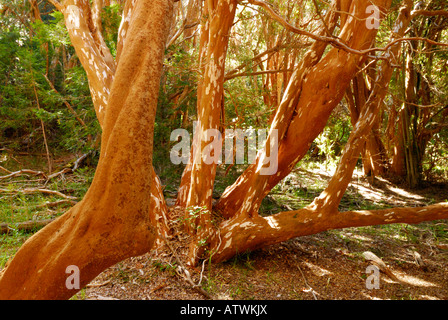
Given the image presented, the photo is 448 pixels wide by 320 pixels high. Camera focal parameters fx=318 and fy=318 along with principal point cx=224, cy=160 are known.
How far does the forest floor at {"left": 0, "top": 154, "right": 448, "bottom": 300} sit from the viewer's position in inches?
108

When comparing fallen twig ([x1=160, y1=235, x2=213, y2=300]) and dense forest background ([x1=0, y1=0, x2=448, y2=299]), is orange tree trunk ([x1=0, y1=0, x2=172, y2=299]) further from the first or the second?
fallen twig ([x1=160, y1=235, x2=213, y2=300])

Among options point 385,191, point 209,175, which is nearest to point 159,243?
point 209,175

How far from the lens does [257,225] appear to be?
3.24m

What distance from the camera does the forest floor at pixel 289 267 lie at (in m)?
2.75

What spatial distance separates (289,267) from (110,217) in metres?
2.24

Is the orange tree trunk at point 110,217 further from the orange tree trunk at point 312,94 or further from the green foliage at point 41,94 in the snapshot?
the green foliage at point 41,94

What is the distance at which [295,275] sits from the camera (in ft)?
10.3

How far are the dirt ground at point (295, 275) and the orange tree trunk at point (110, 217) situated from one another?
78cm

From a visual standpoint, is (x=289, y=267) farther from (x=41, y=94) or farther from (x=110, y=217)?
(x=41, y=94)

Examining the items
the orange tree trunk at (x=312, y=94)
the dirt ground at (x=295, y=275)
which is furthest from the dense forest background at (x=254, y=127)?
the orange tree trunk at (x=312, y=94)

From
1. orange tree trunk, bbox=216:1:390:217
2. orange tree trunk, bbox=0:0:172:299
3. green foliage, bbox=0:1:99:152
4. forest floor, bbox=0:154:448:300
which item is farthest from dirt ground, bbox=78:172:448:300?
green foliage, bbox=0:1:99:152

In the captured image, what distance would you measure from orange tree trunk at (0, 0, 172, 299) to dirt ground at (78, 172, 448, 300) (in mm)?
778
